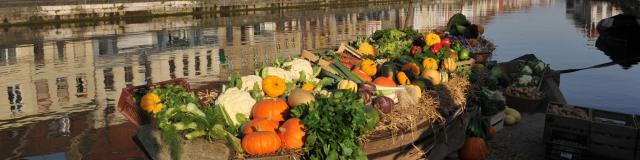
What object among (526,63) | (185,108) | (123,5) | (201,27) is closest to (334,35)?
(201,27)

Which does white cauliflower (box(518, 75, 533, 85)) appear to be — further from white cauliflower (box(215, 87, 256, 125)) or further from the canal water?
white cauliflower (box(215, 87, 256, 125))

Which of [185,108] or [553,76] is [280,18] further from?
[185,108]

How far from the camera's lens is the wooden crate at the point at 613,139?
8.57 metres

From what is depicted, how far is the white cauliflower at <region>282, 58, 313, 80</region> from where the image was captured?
899cm

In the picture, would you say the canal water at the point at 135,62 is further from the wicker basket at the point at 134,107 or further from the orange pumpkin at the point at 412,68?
the orange pumpkin at the point at 412,68

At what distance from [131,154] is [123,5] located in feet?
130

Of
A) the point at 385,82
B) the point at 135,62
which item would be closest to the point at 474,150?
the point at 385,82

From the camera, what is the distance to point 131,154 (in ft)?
36.9

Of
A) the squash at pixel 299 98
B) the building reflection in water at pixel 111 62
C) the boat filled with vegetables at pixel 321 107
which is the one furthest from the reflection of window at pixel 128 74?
the squash at pixel 299 98

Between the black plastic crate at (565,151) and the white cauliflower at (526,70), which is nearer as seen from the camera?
the black plastic crate at (565,151)

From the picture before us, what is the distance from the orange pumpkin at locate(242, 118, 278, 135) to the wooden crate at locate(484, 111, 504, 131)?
5.42 m

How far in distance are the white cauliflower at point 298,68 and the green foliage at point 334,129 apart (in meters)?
2.33

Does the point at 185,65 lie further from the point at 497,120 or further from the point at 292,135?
the point at 292,135

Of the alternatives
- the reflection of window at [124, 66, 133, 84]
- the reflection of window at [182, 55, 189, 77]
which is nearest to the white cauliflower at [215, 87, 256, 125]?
the reflection of window at [124, 66, 133, 84]
